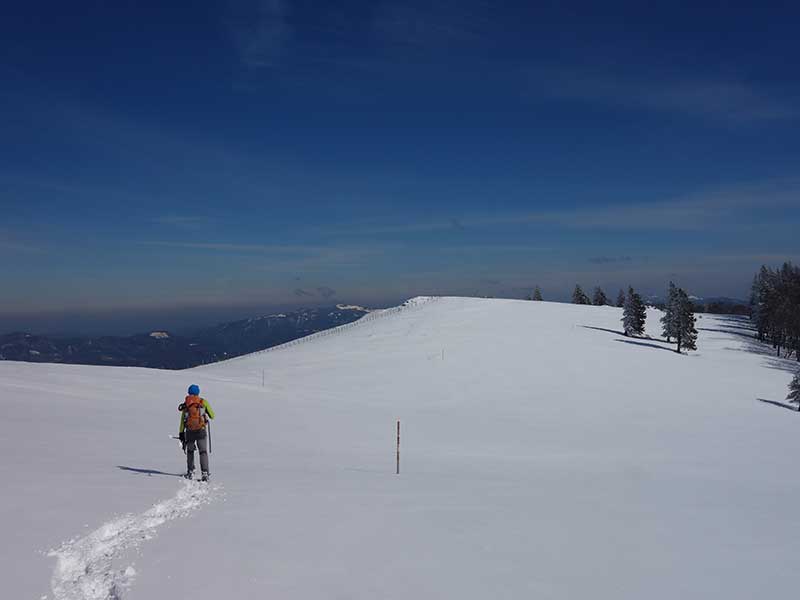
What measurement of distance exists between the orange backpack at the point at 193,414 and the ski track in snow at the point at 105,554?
2401mm

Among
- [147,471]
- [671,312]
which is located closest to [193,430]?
[147,471]

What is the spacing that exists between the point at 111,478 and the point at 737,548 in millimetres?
12002

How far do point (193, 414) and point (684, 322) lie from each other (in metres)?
61.8

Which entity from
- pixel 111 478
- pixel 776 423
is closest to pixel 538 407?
pixel 776 423

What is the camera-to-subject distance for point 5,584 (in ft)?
18.9

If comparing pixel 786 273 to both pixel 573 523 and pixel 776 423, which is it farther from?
pixel 573 523

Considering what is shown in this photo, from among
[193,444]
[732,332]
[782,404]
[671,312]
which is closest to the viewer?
[193,444]

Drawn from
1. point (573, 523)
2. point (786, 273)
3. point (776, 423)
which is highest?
point (786, 273)

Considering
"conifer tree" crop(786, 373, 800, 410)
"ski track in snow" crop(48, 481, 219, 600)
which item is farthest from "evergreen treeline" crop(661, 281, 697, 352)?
"ski track in snow" crop(48, 481, 219, 600)

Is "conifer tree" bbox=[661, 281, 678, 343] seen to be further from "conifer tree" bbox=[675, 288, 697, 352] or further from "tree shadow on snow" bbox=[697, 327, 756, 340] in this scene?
"tree shadow on snow" bbox=[697, 327, 756, 340]

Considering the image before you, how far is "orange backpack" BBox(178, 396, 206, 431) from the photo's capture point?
1131 centimetres

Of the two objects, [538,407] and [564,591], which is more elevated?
[564,591]

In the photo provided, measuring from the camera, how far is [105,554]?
6770 millimetres

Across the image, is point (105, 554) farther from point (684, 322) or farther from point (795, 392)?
point (684, 322)
